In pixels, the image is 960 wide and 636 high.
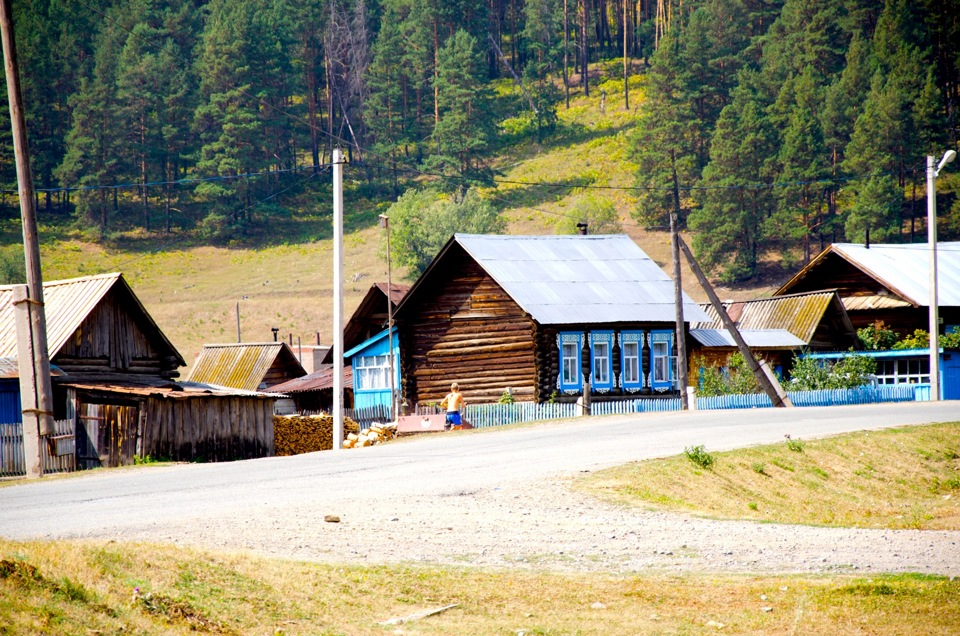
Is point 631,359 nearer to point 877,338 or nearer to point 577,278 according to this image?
point 577,278

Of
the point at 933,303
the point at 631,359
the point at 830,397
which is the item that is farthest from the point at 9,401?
the point at 933,303

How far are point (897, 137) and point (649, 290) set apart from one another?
57432mm

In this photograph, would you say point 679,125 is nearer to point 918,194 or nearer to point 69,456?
point 918,194

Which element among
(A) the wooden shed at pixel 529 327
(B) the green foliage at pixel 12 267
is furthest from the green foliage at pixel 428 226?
(A) the wooden shed at pixel 529 327

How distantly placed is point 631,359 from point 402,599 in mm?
32752

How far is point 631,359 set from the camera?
4300 centimetres

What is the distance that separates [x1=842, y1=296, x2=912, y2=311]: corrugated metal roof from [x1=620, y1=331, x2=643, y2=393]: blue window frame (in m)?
14.3

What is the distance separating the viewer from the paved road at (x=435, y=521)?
13.2m

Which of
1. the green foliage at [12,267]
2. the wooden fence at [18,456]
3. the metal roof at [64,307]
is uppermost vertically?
the green foliage at [12,267]

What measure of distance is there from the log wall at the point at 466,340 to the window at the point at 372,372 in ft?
8.65

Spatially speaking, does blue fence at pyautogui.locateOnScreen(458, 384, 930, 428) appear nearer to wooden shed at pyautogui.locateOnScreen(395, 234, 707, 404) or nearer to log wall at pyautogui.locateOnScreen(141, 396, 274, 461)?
wooden shed at pyautogui.locateOnScreen(395, 234, 707, 404)

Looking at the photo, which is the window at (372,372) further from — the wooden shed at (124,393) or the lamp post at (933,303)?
the lamp post at (933,303)

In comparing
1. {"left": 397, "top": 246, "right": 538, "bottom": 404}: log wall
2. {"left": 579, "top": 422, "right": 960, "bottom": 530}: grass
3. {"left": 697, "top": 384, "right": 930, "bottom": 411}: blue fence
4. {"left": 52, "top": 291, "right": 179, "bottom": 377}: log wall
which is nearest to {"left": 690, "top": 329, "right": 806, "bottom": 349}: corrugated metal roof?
{"left": 697, "top": 384, "right": 930, "bottom": 411}: blue fence

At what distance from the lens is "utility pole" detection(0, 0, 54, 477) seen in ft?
Answer: 81.7
